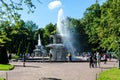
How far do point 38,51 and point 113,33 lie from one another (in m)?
74.9

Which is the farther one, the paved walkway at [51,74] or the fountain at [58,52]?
the fountain at [58,52]

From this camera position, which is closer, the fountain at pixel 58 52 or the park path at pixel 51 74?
the park path at pixel 51 74

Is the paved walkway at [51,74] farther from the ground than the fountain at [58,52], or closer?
closer

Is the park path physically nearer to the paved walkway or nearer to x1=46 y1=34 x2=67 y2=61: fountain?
the paved walkway

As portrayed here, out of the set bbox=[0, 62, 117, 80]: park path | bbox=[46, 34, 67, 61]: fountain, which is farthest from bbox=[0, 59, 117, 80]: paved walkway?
bbox=[46, 34, 67, 61]: fountain

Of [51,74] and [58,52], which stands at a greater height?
[58,52]

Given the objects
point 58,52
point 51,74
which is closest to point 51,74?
point 51,74

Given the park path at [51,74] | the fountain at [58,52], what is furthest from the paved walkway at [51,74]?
the fountain at [58,52]

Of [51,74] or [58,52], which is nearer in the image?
[51,74]

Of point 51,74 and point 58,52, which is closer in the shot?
point 51,74

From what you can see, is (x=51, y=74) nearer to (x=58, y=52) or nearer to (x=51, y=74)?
(x=51, y=74)

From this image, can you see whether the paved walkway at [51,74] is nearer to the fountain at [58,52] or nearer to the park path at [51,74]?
the park path at [51,74]

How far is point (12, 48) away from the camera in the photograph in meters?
115

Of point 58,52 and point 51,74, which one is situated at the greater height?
point 58,52
